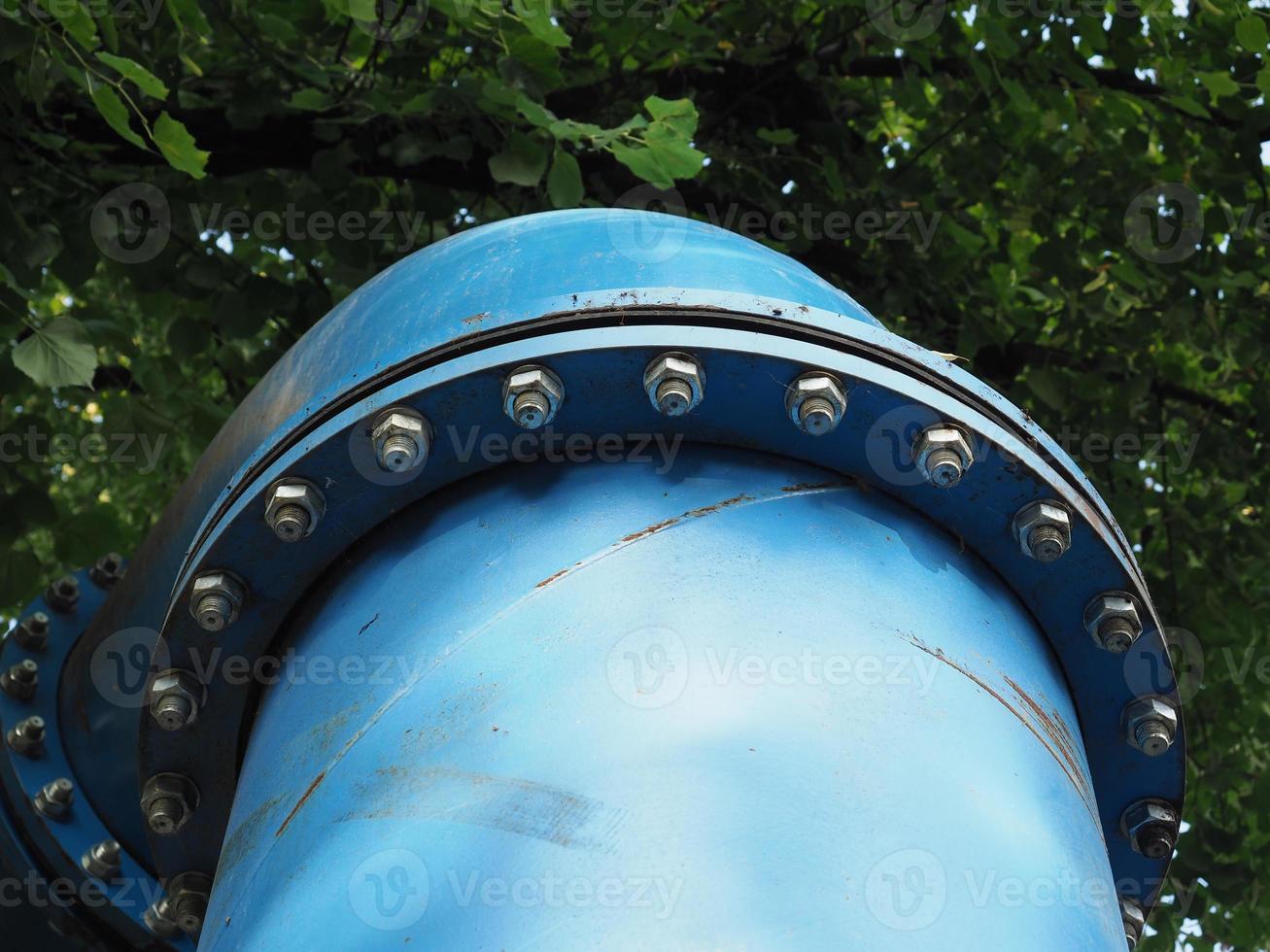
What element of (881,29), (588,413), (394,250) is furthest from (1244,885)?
(588,413)

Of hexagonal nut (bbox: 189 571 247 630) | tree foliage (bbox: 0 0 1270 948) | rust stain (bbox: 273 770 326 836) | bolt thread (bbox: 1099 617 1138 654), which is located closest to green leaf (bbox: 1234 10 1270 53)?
tree foliage (bbox: 0 0 1270 948)

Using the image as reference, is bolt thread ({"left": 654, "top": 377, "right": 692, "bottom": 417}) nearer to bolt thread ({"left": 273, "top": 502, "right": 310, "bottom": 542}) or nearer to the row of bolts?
the row of bolts

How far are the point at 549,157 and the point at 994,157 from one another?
76.0 inches

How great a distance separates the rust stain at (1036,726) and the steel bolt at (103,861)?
1575 millimetres

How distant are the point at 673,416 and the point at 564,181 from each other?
6.48 ft

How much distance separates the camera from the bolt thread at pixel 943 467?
163 cm

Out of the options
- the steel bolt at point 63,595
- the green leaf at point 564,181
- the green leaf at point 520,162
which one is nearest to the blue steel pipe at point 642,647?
the steel bolt at point 63,595

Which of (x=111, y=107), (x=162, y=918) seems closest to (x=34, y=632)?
(x=162, y=918)

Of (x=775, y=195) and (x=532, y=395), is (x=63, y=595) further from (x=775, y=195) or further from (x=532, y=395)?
(x=775, y=195)

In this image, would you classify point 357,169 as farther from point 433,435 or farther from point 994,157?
point 433,435

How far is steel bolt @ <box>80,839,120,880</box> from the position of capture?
8.27 ft

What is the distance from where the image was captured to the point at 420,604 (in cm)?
159

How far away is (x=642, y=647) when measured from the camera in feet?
4.69

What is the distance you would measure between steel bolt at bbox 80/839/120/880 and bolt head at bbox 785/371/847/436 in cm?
150
